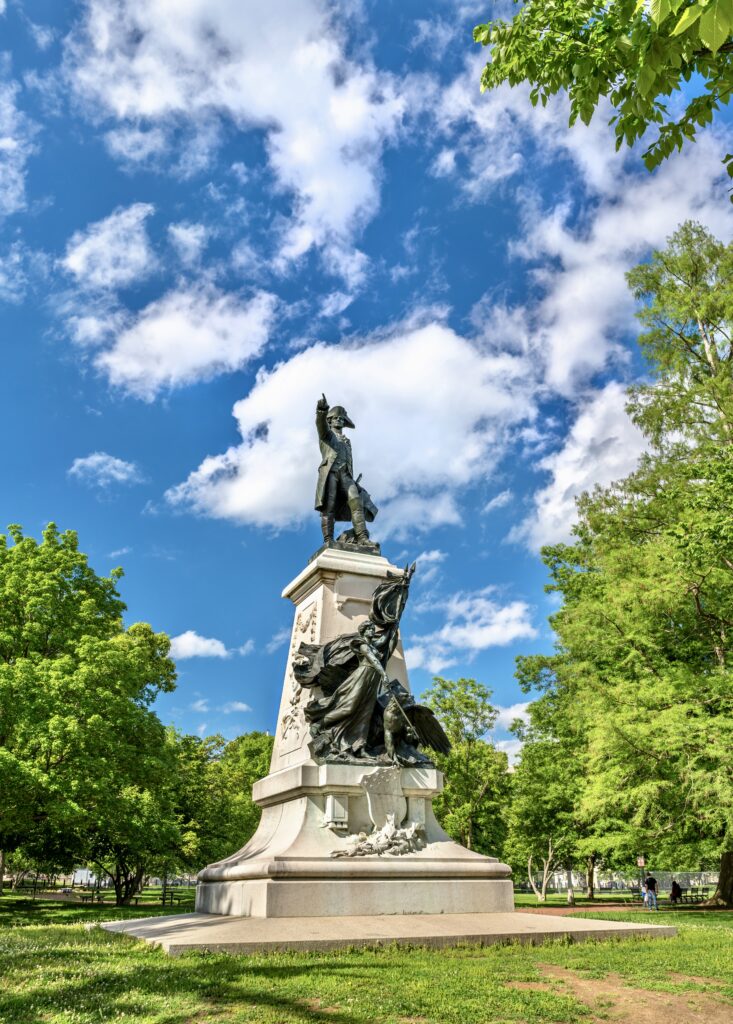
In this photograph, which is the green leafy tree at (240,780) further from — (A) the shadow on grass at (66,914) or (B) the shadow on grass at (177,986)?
(B) the shadow on grass at (177,986)

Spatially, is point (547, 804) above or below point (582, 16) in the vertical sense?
below

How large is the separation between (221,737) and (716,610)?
3233 centimetres

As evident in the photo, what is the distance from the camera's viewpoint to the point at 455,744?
3195cm

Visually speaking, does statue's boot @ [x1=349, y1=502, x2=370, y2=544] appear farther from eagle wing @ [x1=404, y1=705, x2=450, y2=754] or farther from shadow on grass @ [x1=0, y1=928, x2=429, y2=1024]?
shadow on grass @ [x1=0, y1=928, x2=429, y2=1024]

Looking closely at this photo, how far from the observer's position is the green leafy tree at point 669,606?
632 inches

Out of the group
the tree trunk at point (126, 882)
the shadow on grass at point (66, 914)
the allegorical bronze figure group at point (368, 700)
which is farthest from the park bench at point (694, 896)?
the allegorical bronze figure group at point (368, 700)

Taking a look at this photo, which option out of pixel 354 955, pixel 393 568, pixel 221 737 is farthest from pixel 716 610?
pixel 221 737

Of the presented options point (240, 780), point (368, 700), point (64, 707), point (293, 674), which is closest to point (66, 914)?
point (64, 707)

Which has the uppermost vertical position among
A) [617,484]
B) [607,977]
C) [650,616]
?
[617,484]

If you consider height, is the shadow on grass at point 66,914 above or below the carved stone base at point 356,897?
below

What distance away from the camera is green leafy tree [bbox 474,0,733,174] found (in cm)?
396

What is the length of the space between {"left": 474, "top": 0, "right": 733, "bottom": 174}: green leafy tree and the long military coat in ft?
23.8

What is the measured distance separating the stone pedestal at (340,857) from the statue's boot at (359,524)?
1.99 meters

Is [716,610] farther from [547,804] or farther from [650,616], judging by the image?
[547,804]
